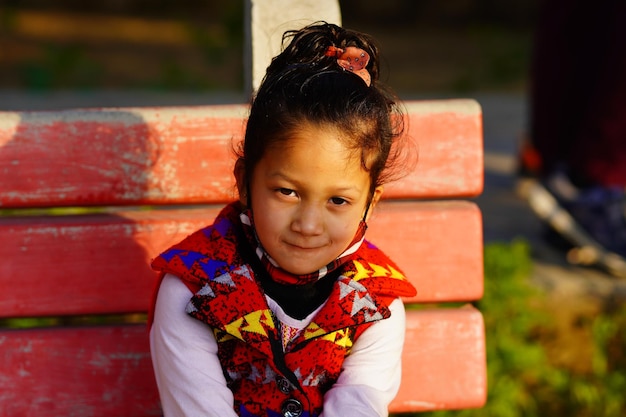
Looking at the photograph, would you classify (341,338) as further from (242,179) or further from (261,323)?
(242,179)

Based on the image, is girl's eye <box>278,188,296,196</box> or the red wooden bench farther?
the red wooden bench

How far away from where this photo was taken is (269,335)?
1914mm

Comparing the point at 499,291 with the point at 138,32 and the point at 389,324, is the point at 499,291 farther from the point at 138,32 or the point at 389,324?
the point at 138,32

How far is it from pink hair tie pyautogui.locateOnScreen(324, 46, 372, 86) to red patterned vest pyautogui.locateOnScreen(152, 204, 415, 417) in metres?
0.35

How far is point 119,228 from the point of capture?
86.4 inches

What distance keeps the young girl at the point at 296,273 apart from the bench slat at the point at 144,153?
0.24 m

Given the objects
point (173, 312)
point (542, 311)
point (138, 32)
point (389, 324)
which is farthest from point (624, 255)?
point (138, 32)

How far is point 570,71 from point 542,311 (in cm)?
104

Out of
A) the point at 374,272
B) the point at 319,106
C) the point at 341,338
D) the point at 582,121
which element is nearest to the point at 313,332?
the point at 341,338

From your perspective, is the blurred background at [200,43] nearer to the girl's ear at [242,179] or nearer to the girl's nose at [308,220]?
the girl's ear at [242,179]

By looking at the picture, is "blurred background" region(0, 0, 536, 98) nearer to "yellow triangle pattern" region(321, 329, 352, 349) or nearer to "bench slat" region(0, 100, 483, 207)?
"bench slat" region(0, 100, 483, 207)

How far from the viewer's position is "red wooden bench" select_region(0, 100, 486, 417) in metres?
2.16

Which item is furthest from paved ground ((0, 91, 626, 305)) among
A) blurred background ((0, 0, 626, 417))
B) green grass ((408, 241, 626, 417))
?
green grass ((408, 241, 626, 417))

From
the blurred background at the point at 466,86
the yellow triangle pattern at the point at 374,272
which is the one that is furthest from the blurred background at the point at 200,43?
the yellow triangle pattern at the point at 374,272
